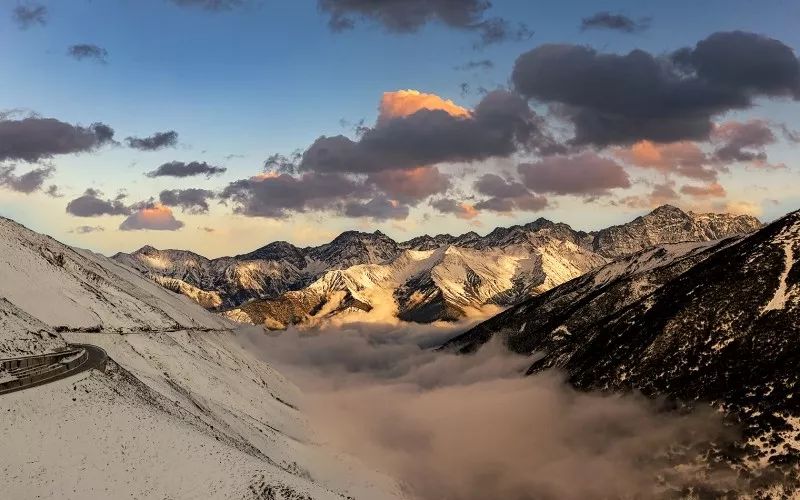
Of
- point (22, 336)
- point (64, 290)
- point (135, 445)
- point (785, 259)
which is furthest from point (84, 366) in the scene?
point (785, 259)

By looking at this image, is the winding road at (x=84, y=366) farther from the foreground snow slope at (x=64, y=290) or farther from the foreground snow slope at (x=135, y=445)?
the foreground snow slope at (x=64, y=290)

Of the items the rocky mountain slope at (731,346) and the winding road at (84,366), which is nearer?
the winding road at (84,366)

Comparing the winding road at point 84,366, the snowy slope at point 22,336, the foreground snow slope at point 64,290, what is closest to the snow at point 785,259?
the winding road at point 84,366

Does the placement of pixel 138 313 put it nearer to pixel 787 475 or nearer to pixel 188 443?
pixel 188 443

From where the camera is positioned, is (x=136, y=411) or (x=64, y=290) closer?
(x=136, y=411)

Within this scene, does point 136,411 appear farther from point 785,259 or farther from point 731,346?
point 785,259
